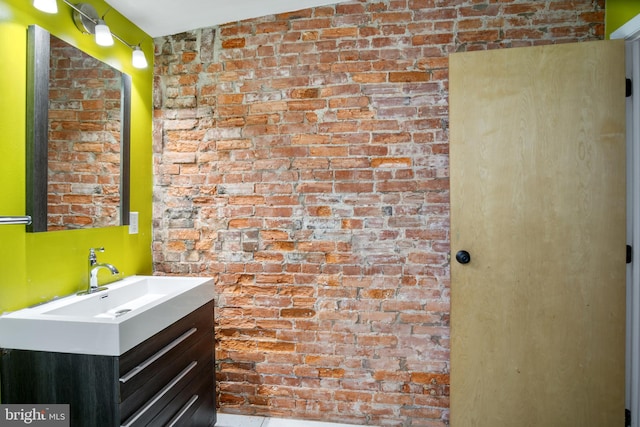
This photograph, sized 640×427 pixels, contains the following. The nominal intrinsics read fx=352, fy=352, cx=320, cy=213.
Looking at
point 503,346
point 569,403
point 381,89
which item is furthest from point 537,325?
point 381,89

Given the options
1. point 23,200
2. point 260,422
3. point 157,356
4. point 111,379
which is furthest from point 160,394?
point 23,200

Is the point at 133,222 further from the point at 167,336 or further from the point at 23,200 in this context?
the point at 167,336

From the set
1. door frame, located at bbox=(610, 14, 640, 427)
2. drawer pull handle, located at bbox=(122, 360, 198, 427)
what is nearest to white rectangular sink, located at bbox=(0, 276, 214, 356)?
drawer pull handle, located at bbox=(122, 360, 198, 427)

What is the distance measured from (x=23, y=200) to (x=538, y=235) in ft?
7.92

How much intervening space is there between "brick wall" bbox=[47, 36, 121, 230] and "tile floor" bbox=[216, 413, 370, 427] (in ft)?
4.58

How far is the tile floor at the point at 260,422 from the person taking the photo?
7.16 feet

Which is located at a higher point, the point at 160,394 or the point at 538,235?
the point at 538,235

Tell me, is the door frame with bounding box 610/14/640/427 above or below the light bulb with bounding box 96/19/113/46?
below

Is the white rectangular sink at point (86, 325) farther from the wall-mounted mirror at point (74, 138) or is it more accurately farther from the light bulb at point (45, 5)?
the light bulb at point (45, 5)

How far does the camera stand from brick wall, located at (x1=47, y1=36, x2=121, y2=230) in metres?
1.63

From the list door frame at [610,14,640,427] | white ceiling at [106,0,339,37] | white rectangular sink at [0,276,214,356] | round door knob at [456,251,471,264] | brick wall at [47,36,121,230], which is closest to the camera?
white rectangular sink at [0,276,214,356]

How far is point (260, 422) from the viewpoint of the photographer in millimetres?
2215

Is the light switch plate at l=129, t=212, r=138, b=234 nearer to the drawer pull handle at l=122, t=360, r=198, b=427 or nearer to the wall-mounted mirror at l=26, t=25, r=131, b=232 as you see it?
the wall-mounted mirror at l=26, t=25, r=131, b=232

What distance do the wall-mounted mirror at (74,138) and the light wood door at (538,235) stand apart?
188cm
